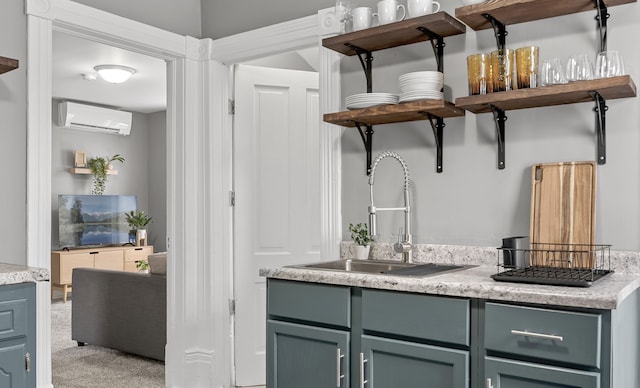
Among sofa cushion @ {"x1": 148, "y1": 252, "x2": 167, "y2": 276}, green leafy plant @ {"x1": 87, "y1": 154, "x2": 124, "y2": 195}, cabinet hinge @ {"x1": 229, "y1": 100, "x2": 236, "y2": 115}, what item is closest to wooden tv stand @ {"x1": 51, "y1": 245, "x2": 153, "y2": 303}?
green leafy plant @ {"x1": 87, "y1": 154, "x2": 124, "y2": 195}

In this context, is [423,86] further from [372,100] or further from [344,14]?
[344,14]

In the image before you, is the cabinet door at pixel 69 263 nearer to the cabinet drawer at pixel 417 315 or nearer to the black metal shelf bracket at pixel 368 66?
the black metal shelf bracket at pixel 368 66

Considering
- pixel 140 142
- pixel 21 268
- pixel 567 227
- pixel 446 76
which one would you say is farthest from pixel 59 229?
pixel 567 227

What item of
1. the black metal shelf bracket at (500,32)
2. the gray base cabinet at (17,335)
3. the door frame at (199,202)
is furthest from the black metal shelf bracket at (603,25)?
the gray base cabinet at (17,335)

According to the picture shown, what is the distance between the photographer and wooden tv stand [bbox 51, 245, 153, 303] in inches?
284

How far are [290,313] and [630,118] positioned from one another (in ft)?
4.90

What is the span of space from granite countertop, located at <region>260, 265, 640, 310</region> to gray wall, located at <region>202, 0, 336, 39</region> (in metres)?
1.54

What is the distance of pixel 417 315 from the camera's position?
193cm

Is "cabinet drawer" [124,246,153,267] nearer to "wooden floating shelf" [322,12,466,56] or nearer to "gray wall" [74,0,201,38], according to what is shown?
"gray wall" [74,0,201,38]

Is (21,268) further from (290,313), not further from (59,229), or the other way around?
(59,229)

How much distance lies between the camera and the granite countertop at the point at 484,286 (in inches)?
63.8

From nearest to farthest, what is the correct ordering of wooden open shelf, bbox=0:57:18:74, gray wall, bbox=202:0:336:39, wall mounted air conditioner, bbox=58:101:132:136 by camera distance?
wooden open shelf, bbox=0:57:18:74 → gray wall, bbox=202:0:336:39 → wall mounted air conditioner, bbox=58:101:132:136

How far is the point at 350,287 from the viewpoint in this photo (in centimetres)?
212

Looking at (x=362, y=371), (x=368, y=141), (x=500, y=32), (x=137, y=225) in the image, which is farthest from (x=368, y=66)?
(x=137, y=225)
